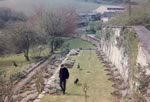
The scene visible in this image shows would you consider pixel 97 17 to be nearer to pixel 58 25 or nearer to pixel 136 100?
pixel 58 25

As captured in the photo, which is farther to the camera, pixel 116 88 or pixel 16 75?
pixel 16 75

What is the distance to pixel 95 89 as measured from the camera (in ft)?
24.9

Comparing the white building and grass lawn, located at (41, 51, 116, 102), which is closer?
grass lawn, located at (41, 51, 116, 102)

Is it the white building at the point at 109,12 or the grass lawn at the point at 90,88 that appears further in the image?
the white building at the point at 109,12

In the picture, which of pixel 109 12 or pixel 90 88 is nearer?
pixel 90 88

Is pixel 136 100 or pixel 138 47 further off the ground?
pixel 138 47

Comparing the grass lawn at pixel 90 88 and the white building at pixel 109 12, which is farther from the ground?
the white building at pixel 109 12

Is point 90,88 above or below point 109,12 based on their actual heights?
below

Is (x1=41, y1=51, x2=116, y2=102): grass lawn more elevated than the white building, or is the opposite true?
the white building

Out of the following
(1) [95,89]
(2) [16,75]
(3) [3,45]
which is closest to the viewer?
(1) [95,89]

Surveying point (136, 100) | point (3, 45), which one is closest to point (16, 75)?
point (3, 45)

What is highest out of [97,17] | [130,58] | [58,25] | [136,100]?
[97,17]

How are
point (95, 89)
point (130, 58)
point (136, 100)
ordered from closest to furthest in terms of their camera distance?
1. point (136, 100)
2. point (130, 58)
3. point (95, 89)

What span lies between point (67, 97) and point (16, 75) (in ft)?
18.8
